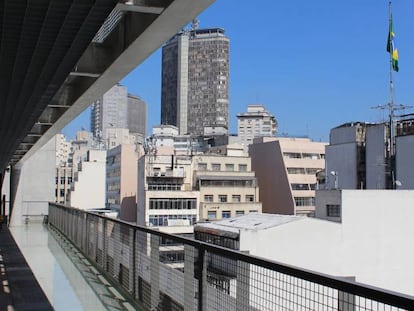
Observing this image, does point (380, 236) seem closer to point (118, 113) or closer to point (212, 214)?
point (212, 214)

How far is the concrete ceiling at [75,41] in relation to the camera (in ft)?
10.9

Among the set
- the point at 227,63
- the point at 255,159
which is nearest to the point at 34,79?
the point at 255,159

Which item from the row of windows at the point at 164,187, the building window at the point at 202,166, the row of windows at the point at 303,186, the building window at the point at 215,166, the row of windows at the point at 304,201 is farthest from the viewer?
the row of windows at the point at 303,186

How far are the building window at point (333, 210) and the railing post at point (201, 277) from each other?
1709 inches

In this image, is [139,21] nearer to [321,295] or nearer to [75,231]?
[321,295]

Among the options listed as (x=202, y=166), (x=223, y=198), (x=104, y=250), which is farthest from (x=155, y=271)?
(x=202, y=166)

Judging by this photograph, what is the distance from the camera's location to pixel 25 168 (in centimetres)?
1764

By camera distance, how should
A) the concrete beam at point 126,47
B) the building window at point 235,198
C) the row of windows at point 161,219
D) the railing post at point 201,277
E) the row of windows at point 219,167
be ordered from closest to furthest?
the railing post at point 201,277, the concrete beam at point 126,47, the row of windows at point 161,219, the building window at point 235,198, the row of windows at point 219,167

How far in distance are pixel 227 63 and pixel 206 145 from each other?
5723 centimetres

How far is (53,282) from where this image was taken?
598 centimetres

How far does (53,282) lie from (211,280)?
122 inches

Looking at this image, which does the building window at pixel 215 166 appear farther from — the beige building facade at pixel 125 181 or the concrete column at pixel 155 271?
the concrete column at pixel 155 271

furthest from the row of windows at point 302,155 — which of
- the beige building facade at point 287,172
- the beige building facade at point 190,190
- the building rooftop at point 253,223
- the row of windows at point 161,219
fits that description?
the building rooftop at point 253,223

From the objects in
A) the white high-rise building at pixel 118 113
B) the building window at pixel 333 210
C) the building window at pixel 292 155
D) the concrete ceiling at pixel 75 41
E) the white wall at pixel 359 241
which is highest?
the white high-rise building at pixel 118 113
